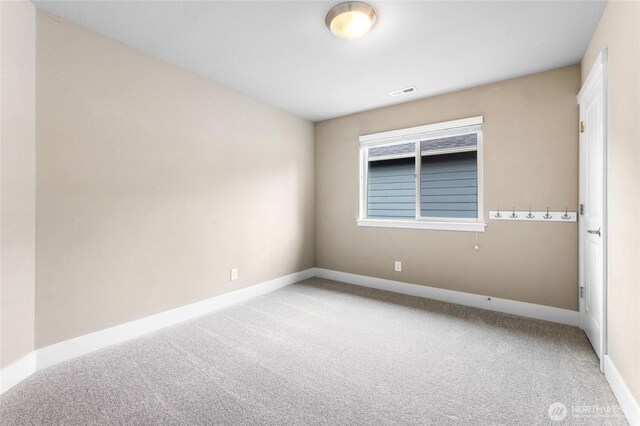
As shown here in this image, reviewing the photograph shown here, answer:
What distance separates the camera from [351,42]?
8.02 feet

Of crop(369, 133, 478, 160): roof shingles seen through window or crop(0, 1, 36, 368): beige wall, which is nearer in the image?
crop(0, 1, 36, 368): beige wall

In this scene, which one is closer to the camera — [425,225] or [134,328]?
[134,328]

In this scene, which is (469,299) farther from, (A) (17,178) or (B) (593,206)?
(A) (17,178)

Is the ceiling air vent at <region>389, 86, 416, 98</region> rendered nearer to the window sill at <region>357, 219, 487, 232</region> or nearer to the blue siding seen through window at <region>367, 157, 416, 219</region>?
the blue siding seen through window at <region>367, 157, 416, 219</region>

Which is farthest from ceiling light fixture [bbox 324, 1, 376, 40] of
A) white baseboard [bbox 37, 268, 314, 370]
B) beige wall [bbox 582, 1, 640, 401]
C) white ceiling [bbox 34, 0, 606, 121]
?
white baseboard [bbox 37, 268, 314, 370]

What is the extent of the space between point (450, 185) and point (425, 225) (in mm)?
576

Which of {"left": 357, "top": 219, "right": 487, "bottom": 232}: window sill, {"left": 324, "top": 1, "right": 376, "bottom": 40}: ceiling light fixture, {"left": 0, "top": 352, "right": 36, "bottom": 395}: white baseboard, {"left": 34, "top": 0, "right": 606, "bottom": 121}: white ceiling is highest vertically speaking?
{"left": 34, "top": 0, "right": 606, "bottom": 121}: white ceiling

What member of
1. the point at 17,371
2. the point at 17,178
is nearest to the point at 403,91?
the point at 17,178

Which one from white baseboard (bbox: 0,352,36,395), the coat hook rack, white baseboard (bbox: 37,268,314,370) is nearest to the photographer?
white baseboard (bbox: 0,352,36,395)

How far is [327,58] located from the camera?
271 cm

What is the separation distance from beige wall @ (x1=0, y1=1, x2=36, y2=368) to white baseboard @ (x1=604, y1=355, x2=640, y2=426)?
142 inches

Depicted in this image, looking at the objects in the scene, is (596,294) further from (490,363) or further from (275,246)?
(275,246)

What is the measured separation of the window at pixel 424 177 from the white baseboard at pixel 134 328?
1.99 m

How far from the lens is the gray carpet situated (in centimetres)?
161
